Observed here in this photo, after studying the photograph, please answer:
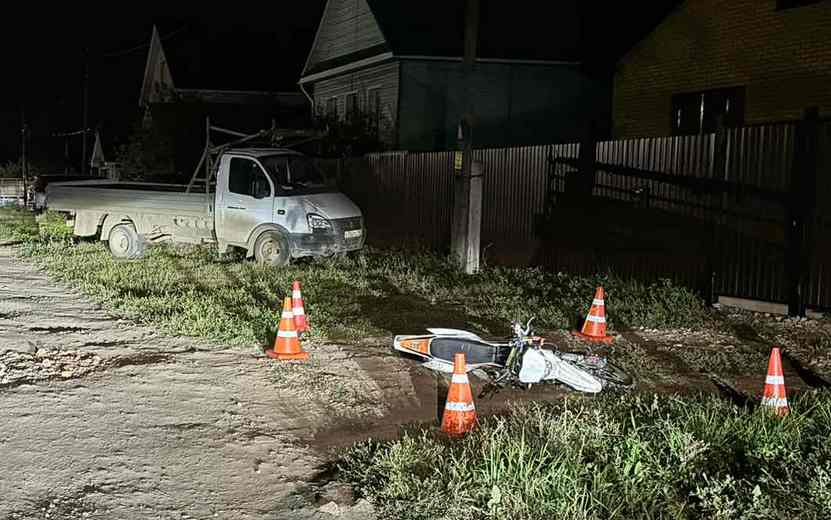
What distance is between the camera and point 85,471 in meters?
5.16

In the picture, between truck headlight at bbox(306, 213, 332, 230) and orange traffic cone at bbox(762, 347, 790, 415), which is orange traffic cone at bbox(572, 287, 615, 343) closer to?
orange traffic cone at bbox(762, 347, 790, 415)

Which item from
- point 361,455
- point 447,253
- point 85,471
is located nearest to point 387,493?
point 361,455

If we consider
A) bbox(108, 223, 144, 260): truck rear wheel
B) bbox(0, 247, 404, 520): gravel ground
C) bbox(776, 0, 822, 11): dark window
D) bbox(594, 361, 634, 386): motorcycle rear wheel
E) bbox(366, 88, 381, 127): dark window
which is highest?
bbox(776, 0, 822, 11): dark window

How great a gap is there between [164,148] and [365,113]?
10917 mm

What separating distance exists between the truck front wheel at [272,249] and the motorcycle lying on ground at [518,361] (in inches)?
287

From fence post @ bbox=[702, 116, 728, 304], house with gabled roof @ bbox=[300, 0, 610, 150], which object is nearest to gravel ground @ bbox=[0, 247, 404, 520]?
fence post @ bbox=[702, 116, 728, 304]

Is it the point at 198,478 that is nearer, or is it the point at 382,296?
the point at 198,478

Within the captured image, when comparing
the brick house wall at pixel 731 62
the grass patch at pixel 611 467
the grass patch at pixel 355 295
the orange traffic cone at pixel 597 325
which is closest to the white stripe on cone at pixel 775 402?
the grass patch at pixel 611 467

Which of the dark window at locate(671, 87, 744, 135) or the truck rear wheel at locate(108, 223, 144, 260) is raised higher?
the dark window at locate(671, 87, 744, 135)

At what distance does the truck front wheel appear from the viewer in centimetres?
1480

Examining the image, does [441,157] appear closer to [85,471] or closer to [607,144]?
[607,144]

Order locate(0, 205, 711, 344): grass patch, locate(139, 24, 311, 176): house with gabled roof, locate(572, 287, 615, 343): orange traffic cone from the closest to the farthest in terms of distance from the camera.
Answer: locate(572, 287, 615, 343): orange traffic cone
locate(0, 205, 711, 344): grass patch
locate(139, 24, 311, 176): house with gabled roof

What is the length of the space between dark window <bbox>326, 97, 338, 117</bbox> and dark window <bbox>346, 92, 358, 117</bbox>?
1.89 ft

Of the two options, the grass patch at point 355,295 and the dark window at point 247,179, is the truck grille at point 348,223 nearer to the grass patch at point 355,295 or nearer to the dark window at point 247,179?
the grass patch at point 355,295
